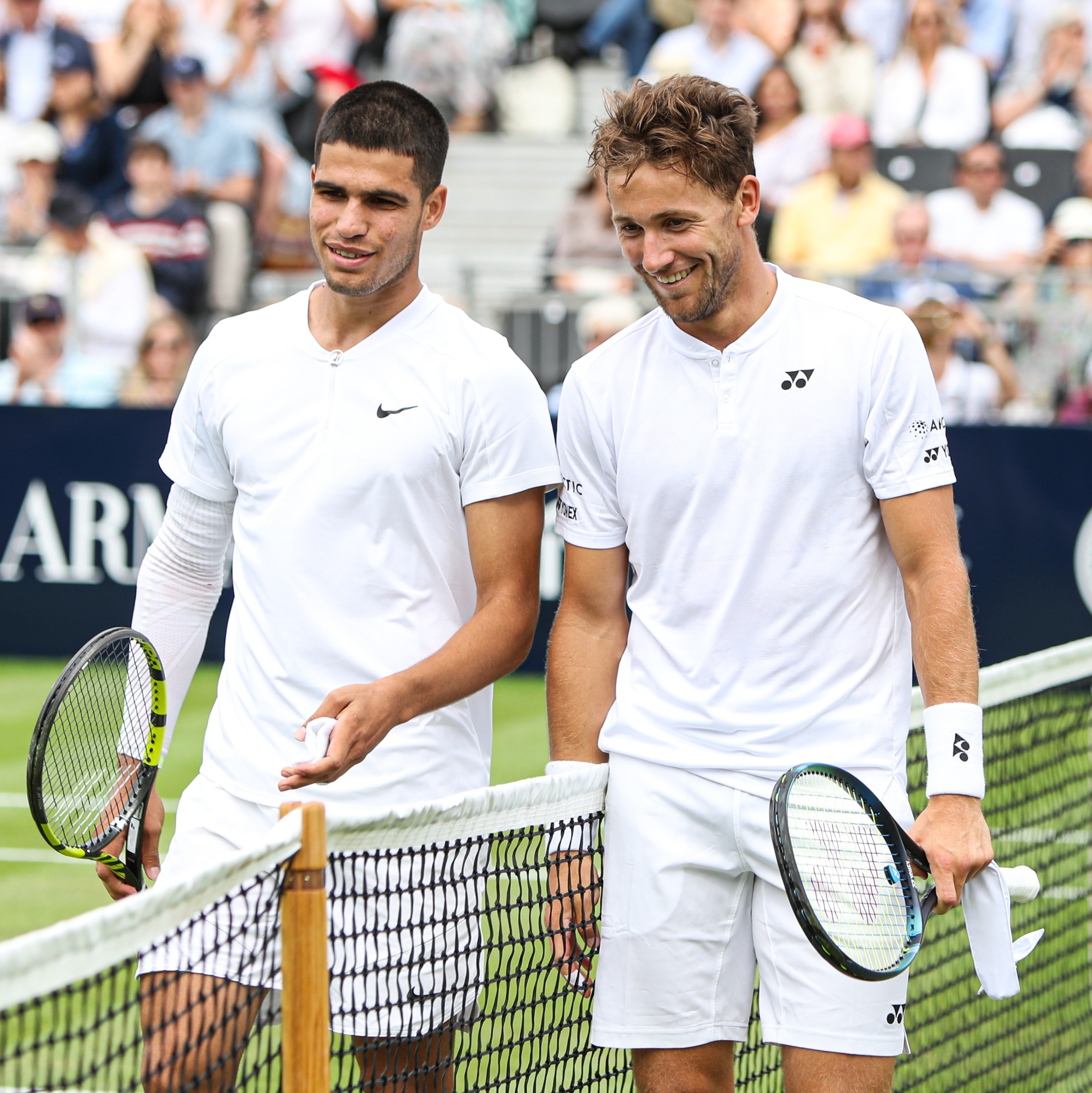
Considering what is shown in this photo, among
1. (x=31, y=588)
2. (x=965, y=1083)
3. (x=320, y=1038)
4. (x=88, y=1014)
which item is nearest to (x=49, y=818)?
(x=320, y=1038)

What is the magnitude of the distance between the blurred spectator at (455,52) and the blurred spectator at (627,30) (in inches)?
29.1

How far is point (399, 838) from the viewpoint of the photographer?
2.84m

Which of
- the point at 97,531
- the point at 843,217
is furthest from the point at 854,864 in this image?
the point at 843,217

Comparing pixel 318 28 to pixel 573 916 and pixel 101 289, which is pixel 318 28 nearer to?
pixel 101 289

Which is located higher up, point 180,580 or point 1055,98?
point 1055,98

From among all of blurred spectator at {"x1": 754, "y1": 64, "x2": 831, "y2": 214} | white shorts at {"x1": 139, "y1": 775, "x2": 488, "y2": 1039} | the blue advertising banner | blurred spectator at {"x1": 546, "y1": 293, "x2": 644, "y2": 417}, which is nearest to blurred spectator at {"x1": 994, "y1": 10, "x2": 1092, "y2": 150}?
blurred spectator at {"x1": 754, "y1": 64, "x2": 831, "y2": 214}

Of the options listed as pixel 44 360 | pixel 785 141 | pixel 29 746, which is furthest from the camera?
pixel 785 141

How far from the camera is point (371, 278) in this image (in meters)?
3.26

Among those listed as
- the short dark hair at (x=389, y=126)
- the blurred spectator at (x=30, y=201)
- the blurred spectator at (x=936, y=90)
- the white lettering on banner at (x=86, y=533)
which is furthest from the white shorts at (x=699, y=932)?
the blurred spectator at (x=30, y=201)

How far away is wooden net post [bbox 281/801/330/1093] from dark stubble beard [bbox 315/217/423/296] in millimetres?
1135

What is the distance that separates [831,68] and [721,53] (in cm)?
91

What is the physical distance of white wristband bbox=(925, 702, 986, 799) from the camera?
116 inches

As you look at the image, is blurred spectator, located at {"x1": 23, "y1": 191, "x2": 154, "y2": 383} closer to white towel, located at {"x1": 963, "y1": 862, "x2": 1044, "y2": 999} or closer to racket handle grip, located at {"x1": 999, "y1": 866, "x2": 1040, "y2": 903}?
racket handle grip, located at {"x1": 999, "y1": 866, "x2": 1040, "y2": 903}

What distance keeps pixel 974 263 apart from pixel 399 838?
945 centimetres
